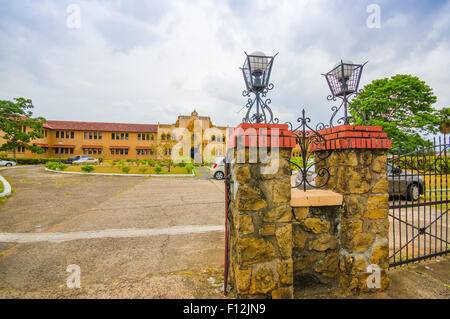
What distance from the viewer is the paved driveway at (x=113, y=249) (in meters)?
2.84

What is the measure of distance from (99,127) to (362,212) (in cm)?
4832

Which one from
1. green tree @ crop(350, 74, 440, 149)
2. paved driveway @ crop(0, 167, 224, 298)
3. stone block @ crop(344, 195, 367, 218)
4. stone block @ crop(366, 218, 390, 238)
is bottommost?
paved driveway @ crop(0, 167, 224, 298)

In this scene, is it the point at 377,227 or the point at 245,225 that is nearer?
the point at 245,225

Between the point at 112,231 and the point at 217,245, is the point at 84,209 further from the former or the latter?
the point at 217,245

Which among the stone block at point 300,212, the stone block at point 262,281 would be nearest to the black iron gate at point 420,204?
the stone block at point 300,212

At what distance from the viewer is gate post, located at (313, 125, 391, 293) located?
2.72m

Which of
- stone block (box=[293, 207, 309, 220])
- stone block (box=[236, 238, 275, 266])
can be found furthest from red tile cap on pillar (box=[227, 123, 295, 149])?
stone block (box=[236, 238, 275, 266])

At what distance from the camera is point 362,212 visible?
108 inches

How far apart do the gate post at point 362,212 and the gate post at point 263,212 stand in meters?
0.84

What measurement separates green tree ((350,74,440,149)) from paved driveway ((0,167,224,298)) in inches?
764

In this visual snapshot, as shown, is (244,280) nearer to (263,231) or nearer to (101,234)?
(263,231)

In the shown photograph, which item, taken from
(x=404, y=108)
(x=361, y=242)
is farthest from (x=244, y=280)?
(x=404, y=108)

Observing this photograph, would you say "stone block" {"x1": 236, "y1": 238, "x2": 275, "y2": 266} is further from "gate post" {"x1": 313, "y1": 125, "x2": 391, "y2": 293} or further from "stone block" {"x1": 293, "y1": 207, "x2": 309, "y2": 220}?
"gate post" {"x1": 313, "y1": 125, "x2": 391, "y2": 293}
